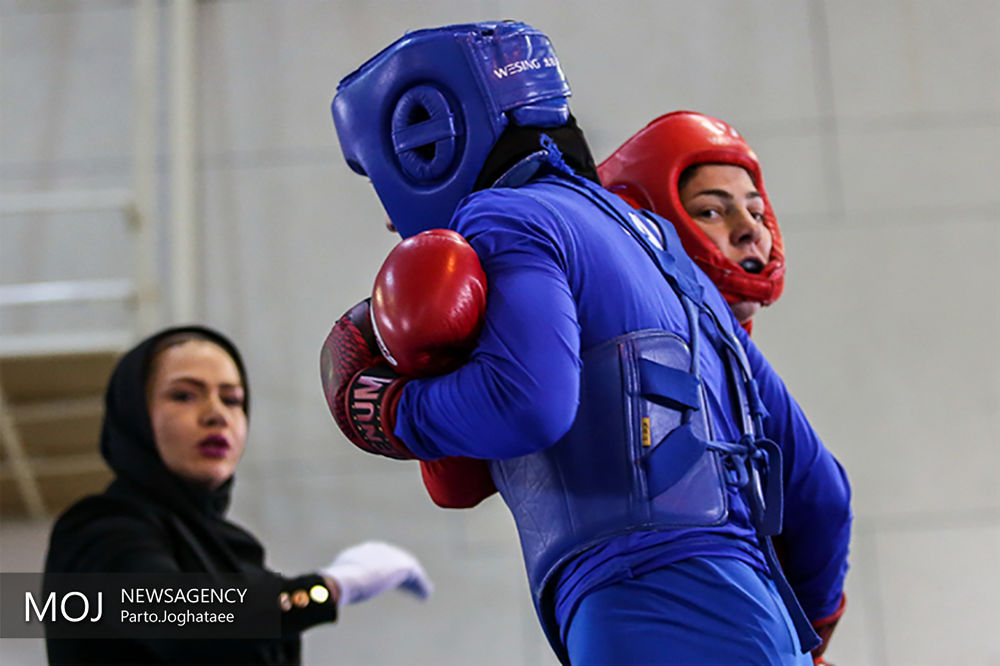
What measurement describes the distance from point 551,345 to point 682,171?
2.58 feet

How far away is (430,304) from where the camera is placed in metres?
1.13

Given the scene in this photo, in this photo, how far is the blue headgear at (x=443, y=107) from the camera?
1.38 metres

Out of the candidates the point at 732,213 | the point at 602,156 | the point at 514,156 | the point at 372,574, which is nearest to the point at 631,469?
the point at 514,156

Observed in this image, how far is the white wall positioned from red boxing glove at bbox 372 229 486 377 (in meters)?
2.92

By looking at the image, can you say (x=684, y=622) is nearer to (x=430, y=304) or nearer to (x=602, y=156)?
(x=430, y=304)

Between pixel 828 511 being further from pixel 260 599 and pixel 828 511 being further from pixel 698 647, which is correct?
pixel 260 599

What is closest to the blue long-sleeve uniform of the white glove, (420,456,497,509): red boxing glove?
(420,456,497,509): red boxing glove

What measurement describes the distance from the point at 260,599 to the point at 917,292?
2869 millimetres

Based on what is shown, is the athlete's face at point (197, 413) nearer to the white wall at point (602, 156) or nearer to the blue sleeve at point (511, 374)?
the white wall at point (602, 156)

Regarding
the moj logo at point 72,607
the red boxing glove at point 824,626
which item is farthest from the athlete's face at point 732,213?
the moj logo at point 72,607

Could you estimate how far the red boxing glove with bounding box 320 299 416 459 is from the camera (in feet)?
3.91

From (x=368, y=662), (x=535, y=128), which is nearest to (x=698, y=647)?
(x=535, y=128)

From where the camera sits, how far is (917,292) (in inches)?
165

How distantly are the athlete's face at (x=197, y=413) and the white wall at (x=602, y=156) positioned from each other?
1.39 meters
